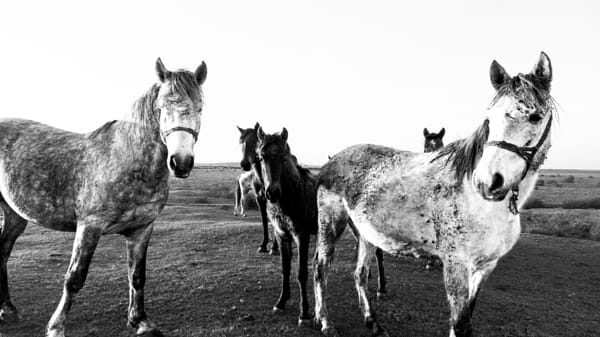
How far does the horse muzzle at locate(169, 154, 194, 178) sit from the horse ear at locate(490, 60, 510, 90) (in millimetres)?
3141

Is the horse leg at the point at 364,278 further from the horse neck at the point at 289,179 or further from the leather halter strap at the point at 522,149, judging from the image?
the leather halter strap at the point at 522,149

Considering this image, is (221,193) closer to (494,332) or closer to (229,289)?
(229,289)

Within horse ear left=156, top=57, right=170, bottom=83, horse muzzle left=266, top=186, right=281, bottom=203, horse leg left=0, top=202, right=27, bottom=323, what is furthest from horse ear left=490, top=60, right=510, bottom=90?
horse leg left=0, top=202, right=27, bottom=323

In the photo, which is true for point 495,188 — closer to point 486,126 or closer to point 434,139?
point 486,126

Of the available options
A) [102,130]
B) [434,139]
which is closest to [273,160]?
[102,130]

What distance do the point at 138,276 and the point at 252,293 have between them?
2.40m

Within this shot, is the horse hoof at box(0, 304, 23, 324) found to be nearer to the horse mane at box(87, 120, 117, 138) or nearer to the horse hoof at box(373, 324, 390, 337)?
the horse mane at box(87, 120, 117, 138)

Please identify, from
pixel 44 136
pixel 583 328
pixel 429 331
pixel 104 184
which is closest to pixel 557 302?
pixel 583 328

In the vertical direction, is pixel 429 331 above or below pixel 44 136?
below

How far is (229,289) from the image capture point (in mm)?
6863

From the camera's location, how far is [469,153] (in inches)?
152

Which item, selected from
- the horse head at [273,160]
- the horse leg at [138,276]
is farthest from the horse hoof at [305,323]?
the horse leg at [138,276]

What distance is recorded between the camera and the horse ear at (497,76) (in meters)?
3.41

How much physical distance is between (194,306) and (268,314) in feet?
4.21
